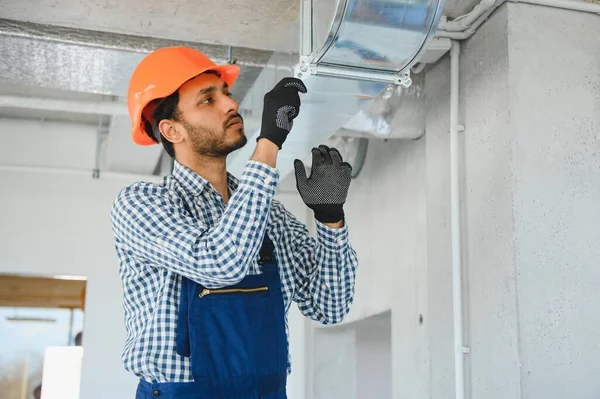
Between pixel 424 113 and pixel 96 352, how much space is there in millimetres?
2667

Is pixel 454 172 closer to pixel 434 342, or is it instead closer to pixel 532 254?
pixel 532 254

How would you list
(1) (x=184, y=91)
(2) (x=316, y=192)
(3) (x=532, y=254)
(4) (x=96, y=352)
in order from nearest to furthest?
(2) (x=316, y=192), (1) (x=184, y=91), (3) (x=532, y=254), (4) (x=96, y=352)

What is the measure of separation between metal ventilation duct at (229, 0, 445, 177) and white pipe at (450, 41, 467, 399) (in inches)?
14.5

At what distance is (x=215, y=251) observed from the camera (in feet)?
4.50

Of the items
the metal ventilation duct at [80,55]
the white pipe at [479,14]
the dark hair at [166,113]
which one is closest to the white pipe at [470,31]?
the white pipe at [479,14]

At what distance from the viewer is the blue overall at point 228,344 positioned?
1.41m

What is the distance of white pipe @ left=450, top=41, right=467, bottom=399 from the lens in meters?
2.56

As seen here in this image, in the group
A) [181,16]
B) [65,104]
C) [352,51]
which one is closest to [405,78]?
[352,51]

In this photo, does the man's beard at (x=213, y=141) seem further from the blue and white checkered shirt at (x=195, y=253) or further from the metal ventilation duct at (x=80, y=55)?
the metal ventilation duct at (x=80, y=55)

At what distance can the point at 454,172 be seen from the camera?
8.68 feet

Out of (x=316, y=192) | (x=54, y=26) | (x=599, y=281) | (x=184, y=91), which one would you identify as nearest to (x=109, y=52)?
(x=54, y=26)

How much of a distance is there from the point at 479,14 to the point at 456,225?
27.6 inches

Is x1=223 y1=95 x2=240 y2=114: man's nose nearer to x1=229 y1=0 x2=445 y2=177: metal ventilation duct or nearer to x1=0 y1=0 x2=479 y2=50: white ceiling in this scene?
x1=229 y1=0 x2=445 y2=177: metal ventilation duct

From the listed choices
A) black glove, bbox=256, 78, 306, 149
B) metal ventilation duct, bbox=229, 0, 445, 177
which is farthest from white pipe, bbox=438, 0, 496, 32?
black glove, bbox=256, 78, 306, 149
